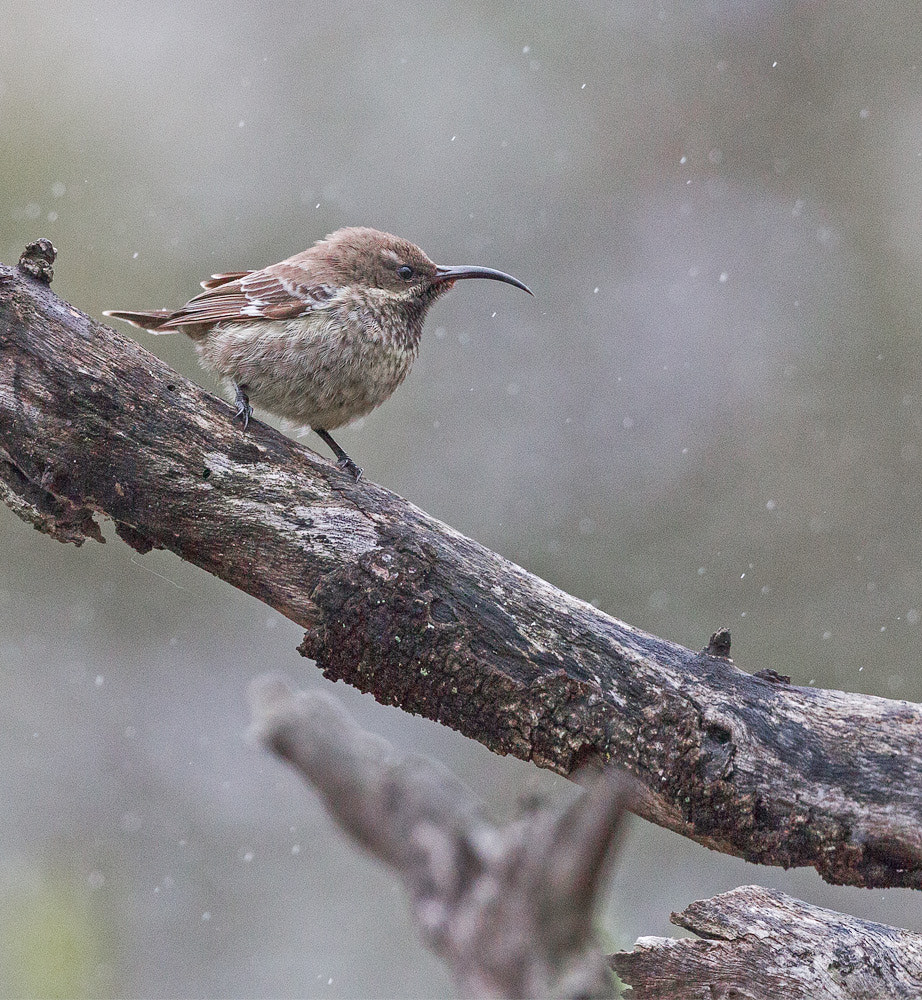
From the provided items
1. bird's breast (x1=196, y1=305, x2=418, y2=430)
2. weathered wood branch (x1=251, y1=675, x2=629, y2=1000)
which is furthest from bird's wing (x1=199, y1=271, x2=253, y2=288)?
weathered wood branch (x1=251, y1=675, x2=629, y2=1000)

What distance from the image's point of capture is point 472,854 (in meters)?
1.32

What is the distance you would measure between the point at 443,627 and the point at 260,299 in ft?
5.74

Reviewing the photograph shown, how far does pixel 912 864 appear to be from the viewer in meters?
3.04

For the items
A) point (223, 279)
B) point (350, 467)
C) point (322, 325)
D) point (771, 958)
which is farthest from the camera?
point (223, 279)

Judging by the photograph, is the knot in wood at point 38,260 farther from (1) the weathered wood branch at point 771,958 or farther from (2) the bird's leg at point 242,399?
(1) the weathered wood branch at point 771,958

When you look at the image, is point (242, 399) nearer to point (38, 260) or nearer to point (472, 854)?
point (38, 260)

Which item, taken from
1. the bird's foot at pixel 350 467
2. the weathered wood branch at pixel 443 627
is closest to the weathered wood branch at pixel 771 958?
the weathered wood branch at pixel 443 627

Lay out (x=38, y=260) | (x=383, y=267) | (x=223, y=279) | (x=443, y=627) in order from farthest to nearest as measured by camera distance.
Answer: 1. (x=223, y=279)
2. (x=383, y=267)
3. (x=38, y=260)
4. (x=443, y=627)

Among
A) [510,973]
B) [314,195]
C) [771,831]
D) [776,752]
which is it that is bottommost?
[510,973]

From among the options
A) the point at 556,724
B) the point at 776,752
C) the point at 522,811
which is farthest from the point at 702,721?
the point at 522,811

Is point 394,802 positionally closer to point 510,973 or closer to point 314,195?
point 510,973

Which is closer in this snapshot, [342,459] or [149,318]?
[342,459]

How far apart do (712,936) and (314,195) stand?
661 centimetres

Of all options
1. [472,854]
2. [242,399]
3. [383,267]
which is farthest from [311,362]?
[472,854]
